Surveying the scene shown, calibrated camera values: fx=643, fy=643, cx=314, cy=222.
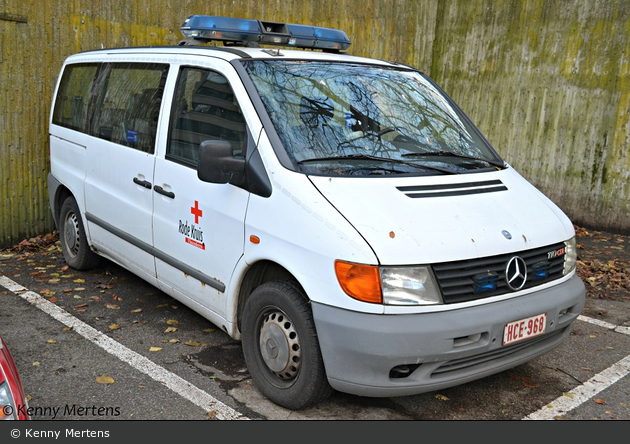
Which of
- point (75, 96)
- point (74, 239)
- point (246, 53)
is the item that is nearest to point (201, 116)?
point (246, 53)

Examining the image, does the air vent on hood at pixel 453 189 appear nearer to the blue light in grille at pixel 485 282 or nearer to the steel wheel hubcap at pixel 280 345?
the blue light in grille at pixel 485 282

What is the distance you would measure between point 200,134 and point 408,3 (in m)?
7.45

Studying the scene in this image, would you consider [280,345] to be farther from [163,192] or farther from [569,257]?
[569,257]

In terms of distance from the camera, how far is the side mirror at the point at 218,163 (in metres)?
3.73

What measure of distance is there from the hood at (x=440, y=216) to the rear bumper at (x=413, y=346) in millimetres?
303

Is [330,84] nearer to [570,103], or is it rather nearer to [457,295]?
[457,295]

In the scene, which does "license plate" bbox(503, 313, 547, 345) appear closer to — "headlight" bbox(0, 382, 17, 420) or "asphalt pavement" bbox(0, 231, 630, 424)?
"asphalt pavement" bbox(0, 231, 630, 424)

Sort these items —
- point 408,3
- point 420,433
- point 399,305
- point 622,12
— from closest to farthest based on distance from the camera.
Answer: point 399,305
point 420,433
point 622,12
point 408,3

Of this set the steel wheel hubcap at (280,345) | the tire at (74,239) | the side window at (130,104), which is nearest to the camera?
the steel wheel hubcap at (280,345)

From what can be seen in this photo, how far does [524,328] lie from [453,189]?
0.88m

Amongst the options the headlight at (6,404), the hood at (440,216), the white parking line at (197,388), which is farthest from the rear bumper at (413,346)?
the headlight at (6,404)

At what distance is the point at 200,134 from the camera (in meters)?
4.30

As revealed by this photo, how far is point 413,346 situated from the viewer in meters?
3.21

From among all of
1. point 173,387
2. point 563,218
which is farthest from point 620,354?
point 173,387
